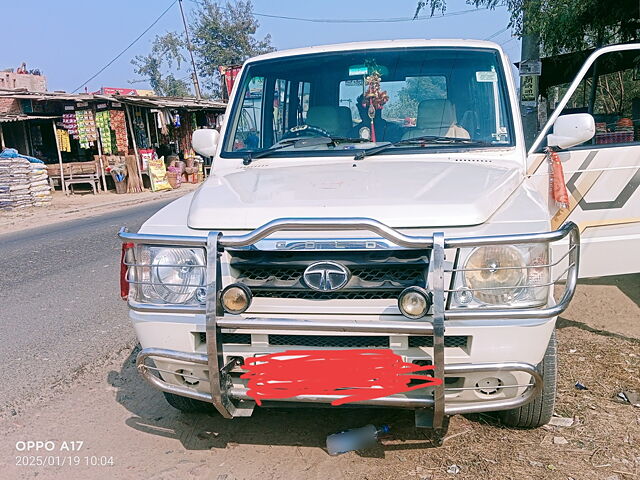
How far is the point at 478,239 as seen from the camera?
2424mm

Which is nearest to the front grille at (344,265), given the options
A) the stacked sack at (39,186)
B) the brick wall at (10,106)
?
the stacked sack at (39,186)

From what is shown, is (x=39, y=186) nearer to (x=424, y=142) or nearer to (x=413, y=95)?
(x=413, y=95)

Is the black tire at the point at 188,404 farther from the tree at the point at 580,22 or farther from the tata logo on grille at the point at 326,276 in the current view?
the tree at the point at 580,22

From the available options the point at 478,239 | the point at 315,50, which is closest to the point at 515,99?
Answer: the point at 315,50

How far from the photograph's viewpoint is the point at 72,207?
1667 cm

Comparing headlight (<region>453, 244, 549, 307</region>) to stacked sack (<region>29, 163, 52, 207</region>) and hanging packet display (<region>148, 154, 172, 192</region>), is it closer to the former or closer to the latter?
stacked sack (<region>29, 163, 52, 207</region>)

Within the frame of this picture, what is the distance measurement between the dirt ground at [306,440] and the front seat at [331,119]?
171cm

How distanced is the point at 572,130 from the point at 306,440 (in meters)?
2.30

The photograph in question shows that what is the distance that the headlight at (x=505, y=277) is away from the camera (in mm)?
2539

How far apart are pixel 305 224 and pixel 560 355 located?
2.73m

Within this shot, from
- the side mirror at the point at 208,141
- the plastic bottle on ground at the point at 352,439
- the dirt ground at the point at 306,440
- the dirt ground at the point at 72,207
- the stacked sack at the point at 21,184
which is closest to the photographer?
the dirt ground at the point at 306,440

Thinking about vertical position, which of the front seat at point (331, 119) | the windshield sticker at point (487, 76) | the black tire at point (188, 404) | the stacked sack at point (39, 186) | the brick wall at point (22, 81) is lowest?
the stacked sack at point (39, 186)

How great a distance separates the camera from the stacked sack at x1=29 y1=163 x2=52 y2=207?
1669 cm

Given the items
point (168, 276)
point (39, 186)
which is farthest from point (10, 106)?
point (168, 276)
